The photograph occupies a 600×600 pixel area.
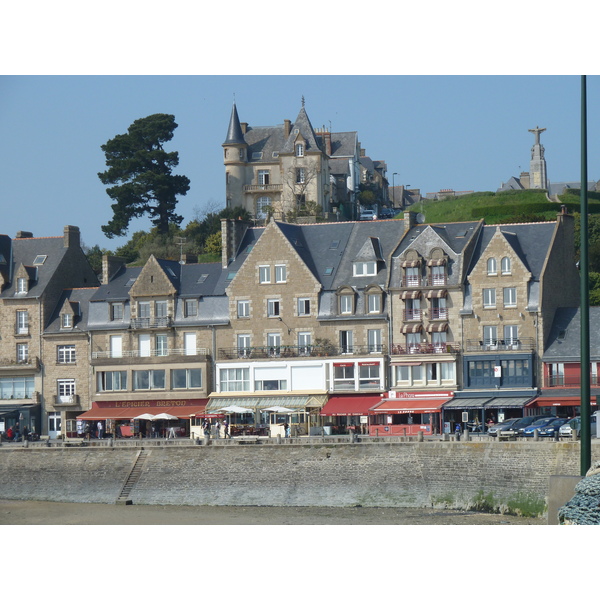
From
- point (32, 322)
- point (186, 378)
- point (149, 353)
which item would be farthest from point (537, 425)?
point (32, 322)

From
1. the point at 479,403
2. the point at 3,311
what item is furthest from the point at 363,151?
the point at 479,403

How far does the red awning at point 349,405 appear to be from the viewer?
169 ft

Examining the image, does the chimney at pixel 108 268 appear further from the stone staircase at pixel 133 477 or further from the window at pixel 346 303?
the stone staircase at pixel 133 477

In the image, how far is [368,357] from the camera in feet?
177

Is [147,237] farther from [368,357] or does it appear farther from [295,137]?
[368,357]

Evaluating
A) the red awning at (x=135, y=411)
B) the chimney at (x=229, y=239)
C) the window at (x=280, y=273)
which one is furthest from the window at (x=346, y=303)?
the red awning at (x=135, y=411)

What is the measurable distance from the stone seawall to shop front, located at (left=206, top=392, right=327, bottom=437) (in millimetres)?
5992

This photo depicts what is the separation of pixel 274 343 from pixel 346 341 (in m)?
3.23

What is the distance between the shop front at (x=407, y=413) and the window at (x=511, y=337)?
3.00 m

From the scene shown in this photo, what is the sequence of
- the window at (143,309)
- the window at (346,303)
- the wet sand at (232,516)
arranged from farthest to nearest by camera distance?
the window at (143,309) → the window at (346,303) → the wet sand at (232,516)

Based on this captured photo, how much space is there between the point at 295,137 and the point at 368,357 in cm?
3161

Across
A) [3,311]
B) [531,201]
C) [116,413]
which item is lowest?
[116,413]

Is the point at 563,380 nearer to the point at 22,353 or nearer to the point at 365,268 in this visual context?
the point at 365,268

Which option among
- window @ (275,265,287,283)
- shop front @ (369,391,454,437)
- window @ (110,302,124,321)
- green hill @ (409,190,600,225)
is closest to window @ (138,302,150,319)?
window @ (110,302,124,321)
